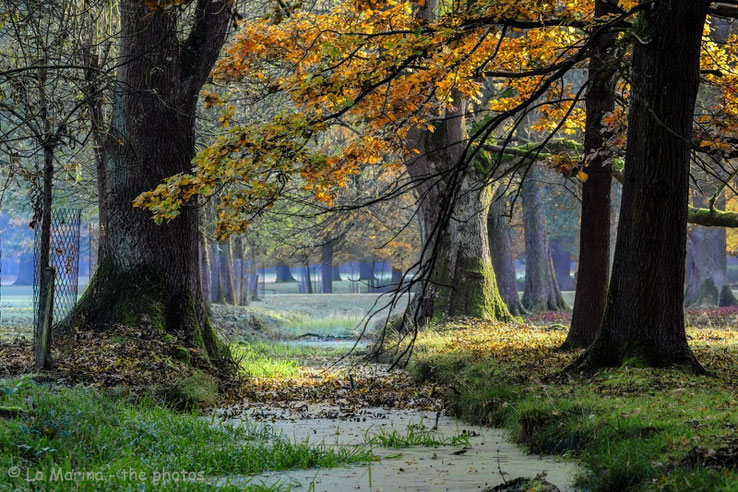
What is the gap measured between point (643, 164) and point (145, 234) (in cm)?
710

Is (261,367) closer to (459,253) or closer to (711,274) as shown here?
(459,253)

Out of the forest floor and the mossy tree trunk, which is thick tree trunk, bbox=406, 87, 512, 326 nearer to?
the forest floor

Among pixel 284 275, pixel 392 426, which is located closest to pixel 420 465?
pixel 392 426

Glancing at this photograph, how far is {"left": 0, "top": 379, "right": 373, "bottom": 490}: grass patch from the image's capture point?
545 cm

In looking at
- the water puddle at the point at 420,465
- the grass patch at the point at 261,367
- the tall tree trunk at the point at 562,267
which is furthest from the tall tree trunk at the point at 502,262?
the tall tree trunk at the point at 562,267

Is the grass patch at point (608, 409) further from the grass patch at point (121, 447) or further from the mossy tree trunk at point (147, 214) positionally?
the mossy tree trunk at point (147, 214)

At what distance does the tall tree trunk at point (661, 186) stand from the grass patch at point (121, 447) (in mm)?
3973

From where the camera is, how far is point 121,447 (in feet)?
21.2

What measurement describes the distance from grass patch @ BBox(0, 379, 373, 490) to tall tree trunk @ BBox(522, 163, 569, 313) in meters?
23.1

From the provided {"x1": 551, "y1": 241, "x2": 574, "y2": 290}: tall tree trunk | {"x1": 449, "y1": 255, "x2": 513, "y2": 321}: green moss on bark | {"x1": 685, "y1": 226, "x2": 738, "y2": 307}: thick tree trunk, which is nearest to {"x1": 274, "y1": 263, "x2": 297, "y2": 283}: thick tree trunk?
{"x1": 551, "y1": 241, "x2": 574, "y2": 290}: tall tree trunk

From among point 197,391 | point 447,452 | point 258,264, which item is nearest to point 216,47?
point 197,391

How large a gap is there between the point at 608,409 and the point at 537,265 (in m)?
23.1

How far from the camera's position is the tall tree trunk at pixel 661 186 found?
355 inches

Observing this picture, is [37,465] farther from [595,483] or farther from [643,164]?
[643,164]
